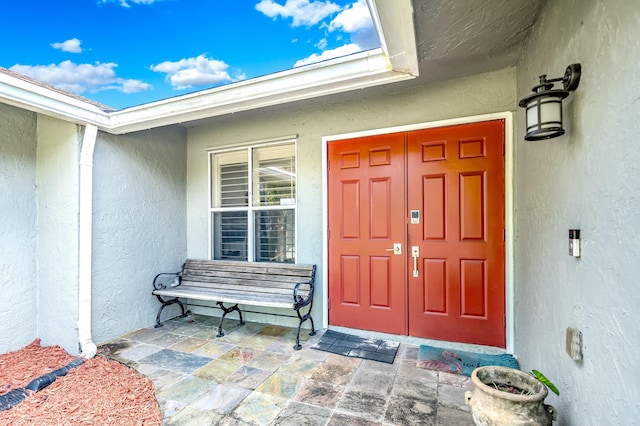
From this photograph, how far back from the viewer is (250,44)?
4316mm

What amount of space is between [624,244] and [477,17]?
5.28 ft

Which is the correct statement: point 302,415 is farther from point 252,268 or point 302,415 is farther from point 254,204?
point 254,204

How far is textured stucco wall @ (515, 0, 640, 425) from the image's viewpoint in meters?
1.01

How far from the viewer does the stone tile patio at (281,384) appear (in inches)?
75.2

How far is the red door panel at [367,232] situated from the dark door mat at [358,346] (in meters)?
0.14

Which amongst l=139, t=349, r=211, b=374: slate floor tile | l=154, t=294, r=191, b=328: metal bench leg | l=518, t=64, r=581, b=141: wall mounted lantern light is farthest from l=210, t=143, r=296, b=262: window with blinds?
l=518, t=64, r=581, b=141: wall mounted lantern light

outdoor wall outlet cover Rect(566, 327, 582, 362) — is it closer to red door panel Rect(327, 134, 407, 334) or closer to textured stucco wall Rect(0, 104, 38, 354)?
red door panel Rect(327, 134, 407, 334)

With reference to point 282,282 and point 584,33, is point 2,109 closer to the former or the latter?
point 282,282

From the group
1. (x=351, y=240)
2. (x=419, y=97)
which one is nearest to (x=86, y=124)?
(x=351, y=240)

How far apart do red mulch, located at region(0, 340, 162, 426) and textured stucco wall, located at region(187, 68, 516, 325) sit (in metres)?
1.66

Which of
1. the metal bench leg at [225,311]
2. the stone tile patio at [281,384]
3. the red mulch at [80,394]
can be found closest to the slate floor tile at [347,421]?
the stone tile patio at [281,384]

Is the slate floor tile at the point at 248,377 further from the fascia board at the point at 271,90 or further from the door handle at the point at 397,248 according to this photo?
the fascia board at the point at 271,90

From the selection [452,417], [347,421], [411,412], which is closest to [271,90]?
[347,421]

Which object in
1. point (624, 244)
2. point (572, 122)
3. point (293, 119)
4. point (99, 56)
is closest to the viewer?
point (624, 244)
